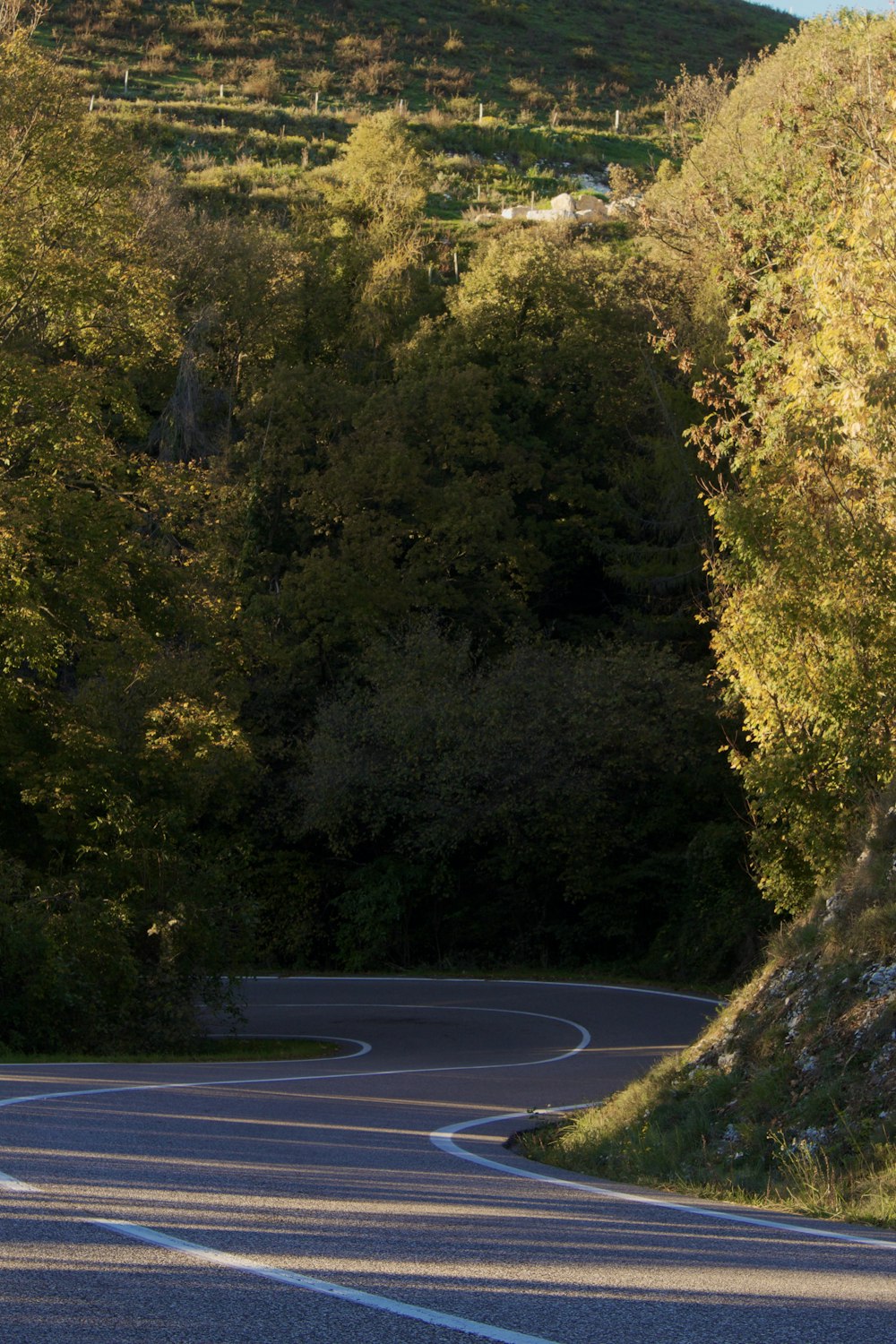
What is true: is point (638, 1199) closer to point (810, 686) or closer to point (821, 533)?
point (810, 686)

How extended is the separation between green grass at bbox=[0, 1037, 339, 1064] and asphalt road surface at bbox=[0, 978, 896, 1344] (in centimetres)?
509

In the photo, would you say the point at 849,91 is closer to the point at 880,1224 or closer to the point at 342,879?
the point at 880,1224

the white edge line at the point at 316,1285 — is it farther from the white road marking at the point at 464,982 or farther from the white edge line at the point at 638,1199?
the white road marking at the point at 464,982

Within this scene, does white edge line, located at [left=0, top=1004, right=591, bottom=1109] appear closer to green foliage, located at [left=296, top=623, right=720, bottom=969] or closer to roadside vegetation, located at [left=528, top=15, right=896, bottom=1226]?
roadside vegetation, located at [left=528, top=15, right=896, bottom=1226]

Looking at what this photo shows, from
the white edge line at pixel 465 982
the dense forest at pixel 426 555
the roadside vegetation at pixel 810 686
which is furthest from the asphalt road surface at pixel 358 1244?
the white edge line at pixel 465 982

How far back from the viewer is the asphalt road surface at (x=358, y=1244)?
4.71 m

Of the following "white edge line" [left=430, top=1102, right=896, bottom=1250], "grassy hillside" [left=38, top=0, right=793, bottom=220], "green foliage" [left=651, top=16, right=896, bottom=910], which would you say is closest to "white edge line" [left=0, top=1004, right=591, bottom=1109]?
"white edge line" [left=430, top=1102, right=896, bottom=1250]

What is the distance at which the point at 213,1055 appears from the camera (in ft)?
69.8

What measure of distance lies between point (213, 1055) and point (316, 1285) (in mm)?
16779

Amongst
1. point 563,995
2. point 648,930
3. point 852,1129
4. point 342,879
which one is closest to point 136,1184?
point 852,1129

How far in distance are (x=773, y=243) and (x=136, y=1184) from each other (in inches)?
922

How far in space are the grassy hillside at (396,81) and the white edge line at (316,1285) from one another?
5382 centimetres

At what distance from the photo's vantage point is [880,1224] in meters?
7.88

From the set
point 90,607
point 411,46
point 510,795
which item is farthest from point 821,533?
point 411,46
